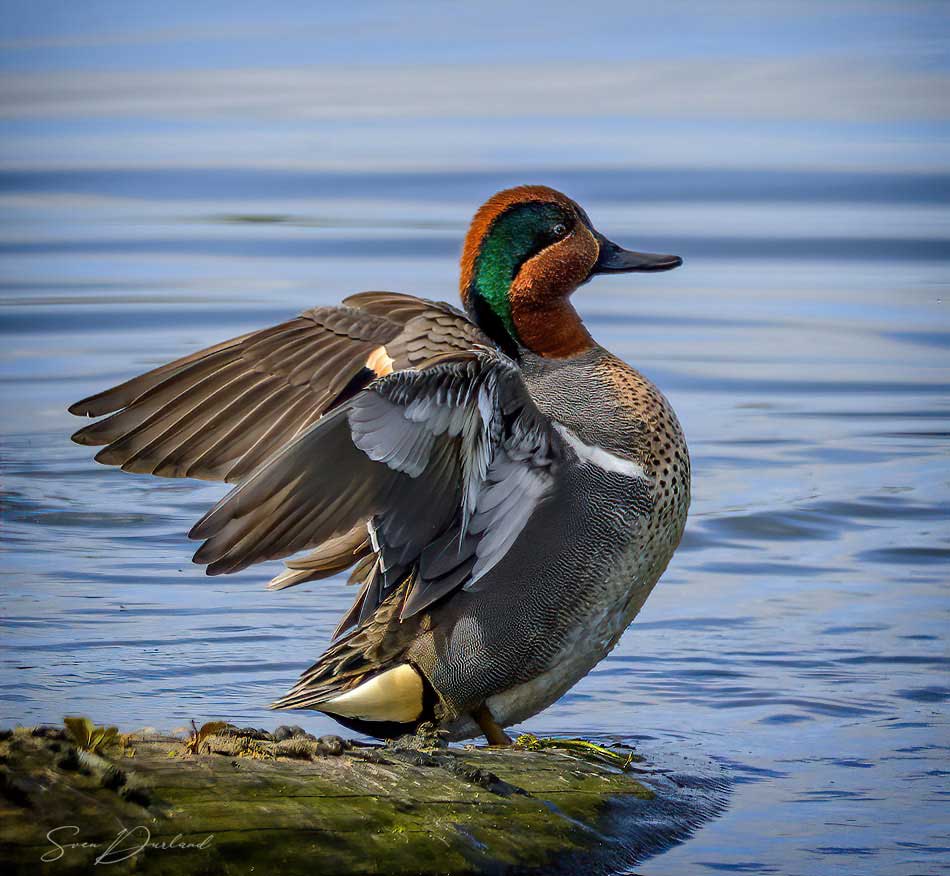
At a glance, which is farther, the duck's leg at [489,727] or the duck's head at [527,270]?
the duck's head at [527,270]

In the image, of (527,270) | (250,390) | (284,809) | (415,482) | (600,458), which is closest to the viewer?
(284,809)

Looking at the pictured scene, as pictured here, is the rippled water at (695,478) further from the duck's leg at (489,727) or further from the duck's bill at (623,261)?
the duck's bill at (623,261)

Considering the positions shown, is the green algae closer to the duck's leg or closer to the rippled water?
the rippled water

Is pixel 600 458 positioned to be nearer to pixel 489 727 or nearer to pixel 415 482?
pixel 415 482

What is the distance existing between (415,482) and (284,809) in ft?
3.21

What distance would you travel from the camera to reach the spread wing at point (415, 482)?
12.2ft

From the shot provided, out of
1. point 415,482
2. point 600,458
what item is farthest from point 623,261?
point 415,482

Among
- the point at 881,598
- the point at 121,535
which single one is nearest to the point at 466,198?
the point at 121,535

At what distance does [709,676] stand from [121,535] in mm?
2509

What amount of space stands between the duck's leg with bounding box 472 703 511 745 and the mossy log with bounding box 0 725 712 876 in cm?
47

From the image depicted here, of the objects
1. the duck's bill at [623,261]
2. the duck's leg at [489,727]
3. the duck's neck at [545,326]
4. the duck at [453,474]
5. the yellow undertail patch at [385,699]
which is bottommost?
the duck's leg at [489,727]

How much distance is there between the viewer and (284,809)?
3246 millimetres

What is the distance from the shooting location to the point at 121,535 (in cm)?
663
